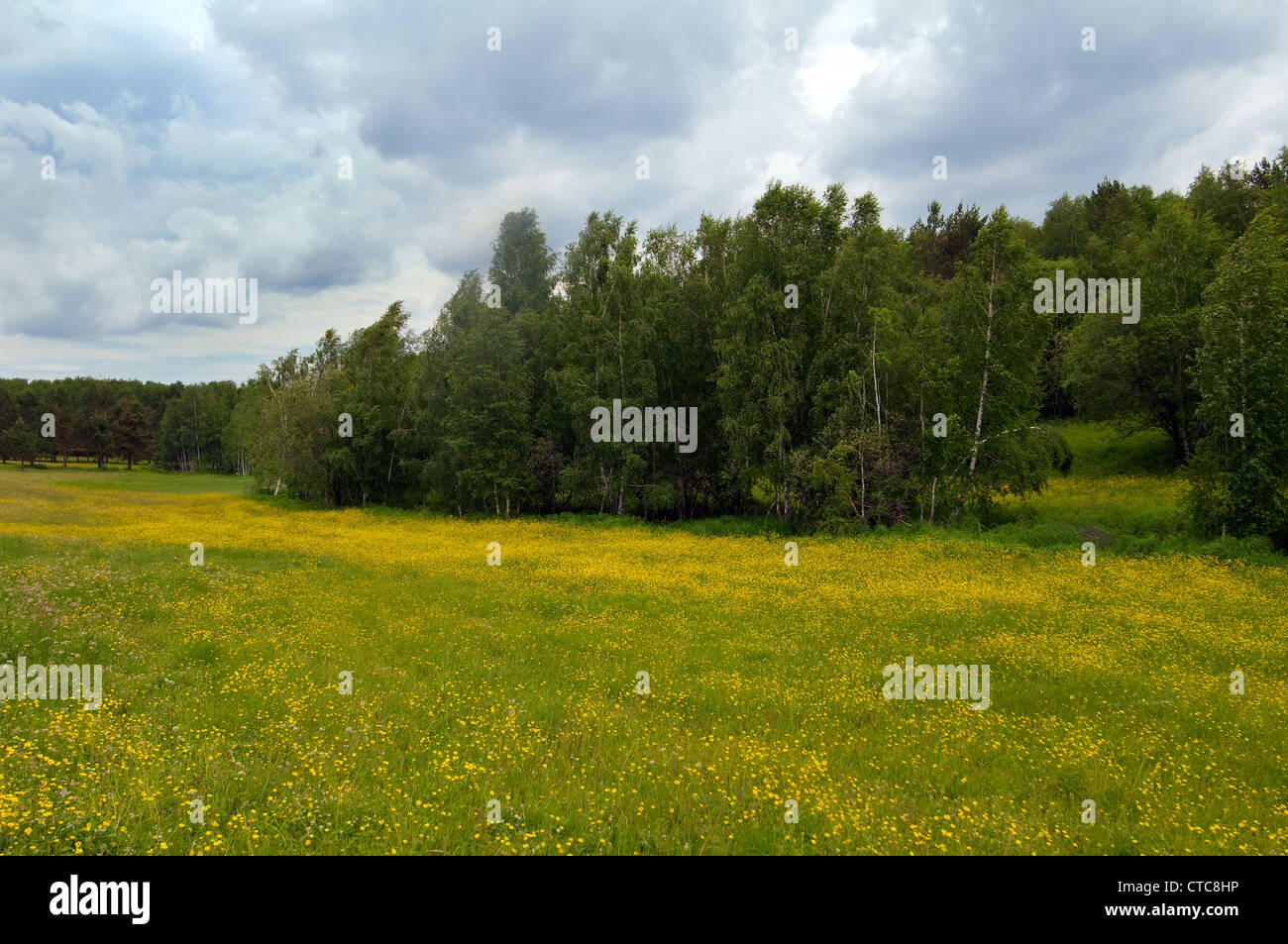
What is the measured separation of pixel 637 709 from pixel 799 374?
2856 cm

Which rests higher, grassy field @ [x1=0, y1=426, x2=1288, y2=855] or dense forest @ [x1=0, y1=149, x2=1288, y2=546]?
dense forest @ [x1=0, y1=149, x2=1288, y2=546]

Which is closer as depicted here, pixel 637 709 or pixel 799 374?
pixel 637 709

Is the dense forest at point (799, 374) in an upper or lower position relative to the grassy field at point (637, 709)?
upper

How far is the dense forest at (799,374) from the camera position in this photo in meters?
25.4

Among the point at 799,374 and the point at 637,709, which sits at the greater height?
the point at 799,374

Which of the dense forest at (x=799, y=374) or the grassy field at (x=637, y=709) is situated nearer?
the grassy field at (x=637, y=709)

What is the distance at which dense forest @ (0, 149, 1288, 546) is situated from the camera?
1001 inches

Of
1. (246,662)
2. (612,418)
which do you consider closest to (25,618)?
(246,662)

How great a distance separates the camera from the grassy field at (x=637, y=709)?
642cm

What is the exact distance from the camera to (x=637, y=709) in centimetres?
1017

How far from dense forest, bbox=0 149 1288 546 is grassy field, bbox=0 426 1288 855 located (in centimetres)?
944

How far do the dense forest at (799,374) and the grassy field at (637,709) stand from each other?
944 cm

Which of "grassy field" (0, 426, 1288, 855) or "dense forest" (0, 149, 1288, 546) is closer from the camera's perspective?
"grassy field" (0, 426, 1288, 855)
